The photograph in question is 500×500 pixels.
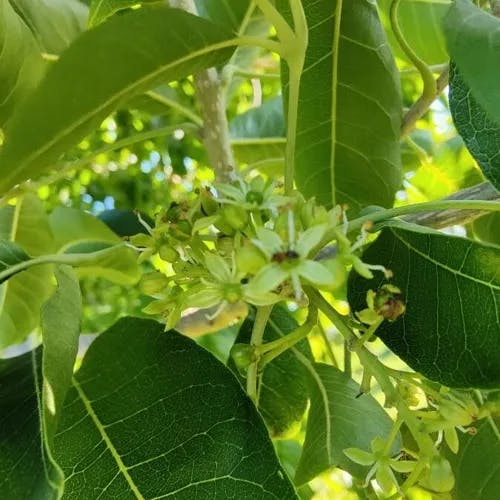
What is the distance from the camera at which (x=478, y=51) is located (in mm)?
577

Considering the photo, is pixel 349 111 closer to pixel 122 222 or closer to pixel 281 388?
pixel 281 388

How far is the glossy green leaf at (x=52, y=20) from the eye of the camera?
1.10 meters

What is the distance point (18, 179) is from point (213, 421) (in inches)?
10.6

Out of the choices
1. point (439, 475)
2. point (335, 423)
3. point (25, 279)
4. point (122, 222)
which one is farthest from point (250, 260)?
point (122, 222)

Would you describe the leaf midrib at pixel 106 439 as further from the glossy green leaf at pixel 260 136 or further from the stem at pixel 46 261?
the glossy green leaf at pixel 260 136

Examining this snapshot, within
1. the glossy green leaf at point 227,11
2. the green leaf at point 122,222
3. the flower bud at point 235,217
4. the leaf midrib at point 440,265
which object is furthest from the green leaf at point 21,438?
the glossy green leaf at point 227,11

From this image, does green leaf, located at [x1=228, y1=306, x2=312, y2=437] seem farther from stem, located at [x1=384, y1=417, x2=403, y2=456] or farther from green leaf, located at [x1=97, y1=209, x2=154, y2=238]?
stem, located at [x1=384, y1=417, x2=403, y2=456]

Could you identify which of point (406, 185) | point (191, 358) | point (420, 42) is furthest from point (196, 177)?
point (191, 358)

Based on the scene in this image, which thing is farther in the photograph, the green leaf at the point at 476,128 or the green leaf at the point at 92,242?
the green leaf at the point at 92,242

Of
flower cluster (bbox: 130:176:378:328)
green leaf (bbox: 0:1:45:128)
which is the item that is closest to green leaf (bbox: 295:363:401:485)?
flower cluster (bbox: 130:176:378:328)

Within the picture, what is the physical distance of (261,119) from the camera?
1.46 m

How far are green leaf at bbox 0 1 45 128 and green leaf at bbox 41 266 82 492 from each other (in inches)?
9.9

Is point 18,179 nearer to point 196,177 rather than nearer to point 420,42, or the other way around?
point 420,42

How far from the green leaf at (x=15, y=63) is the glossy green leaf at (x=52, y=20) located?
0.18m
